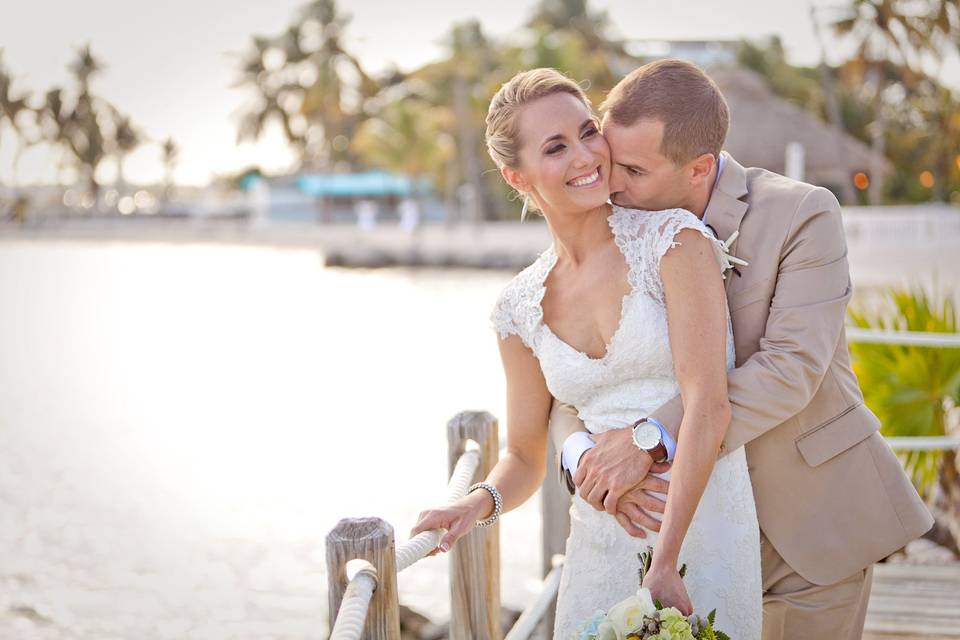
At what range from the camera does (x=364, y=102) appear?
66.1 meters

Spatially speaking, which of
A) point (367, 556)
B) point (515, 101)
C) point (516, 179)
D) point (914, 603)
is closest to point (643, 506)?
point (367, 556)

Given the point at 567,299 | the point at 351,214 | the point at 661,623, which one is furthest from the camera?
the point at 351,214

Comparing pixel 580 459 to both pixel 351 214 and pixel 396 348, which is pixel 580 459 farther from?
pixel 351 214

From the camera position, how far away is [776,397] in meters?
2.21

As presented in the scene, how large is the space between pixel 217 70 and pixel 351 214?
15.8m

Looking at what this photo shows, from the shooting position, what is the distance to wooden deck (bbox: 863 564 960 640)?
3.98 metres

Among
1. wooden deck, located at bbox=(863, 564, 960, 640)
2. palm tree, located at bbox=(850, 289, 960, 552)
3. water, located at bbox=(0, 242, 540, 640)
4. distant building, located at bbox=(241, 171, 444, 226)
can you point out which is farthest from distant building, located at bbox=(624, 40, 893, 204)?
wooden deck, located at bbox=(863, 564, 960, 640)

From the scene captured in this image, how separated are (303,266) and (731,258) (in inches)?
1672

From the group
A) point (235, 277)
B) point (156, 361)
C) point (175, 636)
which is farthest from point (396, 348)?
point (235, 277)

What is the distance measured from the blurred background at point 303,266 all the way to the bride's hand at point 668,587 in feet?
11.6

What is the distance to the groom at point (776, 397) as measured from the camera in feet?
7.29

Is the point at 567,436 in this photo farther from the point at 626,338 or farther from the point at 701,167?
the point at 701,167

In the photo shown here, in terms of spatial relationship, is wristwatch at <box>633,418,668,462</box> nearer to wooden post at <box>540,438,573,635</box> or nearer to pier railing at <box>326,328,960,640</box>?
pier railing at <box>326,328,960,640</box>

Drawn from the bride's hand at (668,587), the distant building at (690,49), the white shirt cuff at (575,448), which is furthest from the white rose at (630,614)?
the distant building at (690,49)
